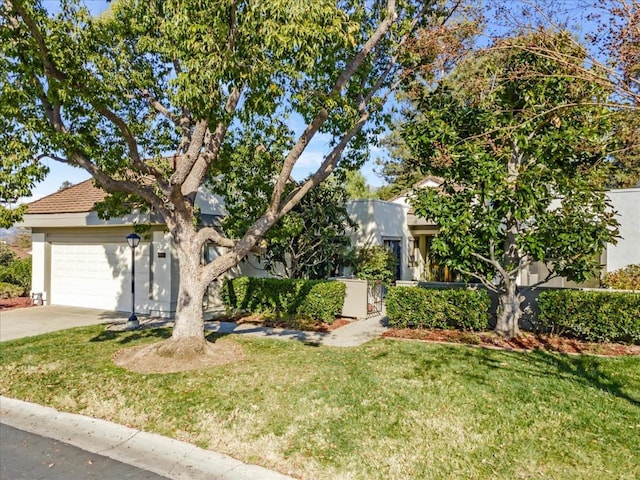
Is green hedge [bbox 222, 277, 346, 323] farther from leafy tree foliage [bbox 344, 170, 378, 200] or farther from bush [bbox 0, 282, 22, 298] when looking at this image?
leafy tree foliage [bbox 344, 170, 378, 200]

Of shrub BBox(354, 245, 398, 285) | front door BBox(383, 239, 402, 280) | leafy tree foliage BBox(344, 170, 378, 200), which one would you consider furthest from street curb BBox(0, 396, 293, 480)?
leafy tree foliage BBox(344, 170, 378, 200)

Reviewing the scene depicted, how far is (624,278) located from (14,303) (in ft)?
64.5

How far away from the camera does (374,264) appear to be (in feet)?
44.5

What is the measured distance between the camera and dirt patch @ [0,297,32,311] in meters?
15.0

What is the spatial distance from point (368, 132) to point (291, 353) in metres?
5.04

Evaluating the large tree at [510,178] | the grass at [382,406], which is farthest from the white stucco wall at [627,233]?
the grass at [382,406]

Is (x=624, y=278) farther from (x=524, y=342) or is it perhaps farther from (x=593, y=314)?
(x=524, y=342)

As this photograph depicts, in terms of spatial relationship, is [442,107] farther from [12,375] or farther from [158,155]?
[12,375]

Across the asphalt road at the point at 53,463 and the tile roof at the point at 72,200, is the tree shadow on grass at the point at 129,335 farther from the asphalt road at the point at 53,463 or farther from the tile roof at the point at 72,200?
the tile roof at the point at 72,200

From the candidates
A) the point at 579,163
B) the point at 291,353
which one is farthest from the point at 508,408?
the point at 579,163

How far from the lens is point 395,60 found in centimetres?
909

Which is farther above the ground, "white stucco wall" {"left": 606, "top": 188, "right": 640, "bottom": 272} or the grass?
"white stucco wall" {"left": 606, "top": 188, "right": 640, "bottom": 272}

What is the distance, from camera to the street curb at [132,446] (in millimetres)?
4484

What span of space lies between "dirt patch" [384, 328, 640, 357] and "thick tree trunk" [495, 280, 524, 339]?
169mm
